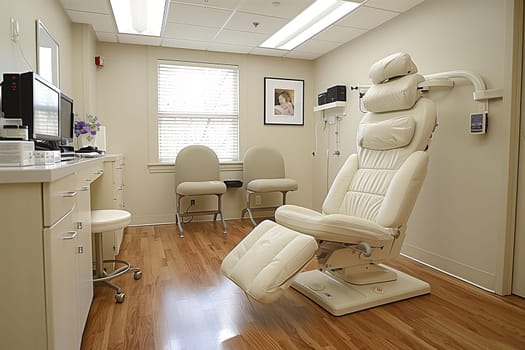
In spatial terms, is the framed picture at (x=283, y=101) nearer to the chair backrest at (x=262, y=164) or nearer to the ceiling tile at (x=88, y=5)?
the chair backrest at (x=262, y=164)

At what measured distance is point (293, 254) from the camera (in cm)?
196

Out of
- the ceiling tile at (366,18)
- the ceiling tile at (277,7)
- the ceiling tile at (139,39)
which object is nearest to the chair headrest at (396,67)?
the ceiling tile at (366,18)

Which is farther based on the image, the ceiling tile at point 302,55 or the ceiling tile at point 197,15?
the ceiling tile at point 302,55

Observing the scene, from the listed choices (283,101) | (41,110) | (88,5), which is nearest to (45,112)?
(41,110)

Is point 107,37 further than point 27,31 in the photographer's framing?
Yes

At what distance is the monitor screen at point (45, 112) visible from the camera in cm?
185

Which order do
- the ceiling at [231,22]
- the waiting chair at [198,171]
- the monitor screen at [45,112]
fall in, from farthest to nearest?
the waiting chair at [198,171], the ceiling at [231,22], the monitor screen at [45,112]

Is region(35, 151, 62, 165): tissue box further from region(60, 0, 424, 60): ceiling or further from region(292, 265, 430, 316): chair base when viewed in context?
region(60, 0, 424, 60): ceiling

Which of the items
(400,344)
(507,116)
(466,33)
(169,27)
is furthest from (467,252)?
(169,27)

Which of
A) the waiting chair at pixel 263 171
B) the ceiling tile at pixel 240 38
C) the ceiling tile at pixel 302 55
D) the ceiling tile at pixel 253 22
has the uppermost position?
the ceiling tile at pixel 302 55

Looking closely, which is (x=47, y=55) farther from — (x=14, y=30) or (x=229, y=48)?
(x=229, y=48)

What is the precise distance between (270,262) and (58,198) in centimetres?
118

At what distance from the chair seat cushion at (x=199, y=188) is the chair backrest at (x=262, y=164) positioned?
583mm

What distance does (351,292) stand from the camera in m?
2.34
